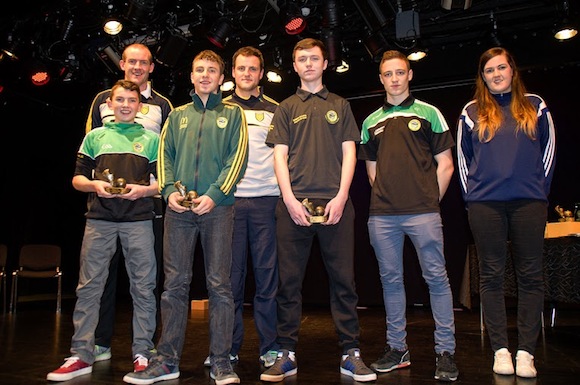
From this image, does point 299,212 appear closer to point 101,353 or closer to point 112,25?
point 101,353

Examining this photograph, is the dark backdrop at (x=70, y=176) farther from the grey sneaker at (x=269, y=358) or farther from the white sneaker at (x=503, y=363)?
the grey sneaker at (x=269, y=358)

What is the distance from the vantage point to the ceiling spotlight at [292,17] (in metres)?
5.48

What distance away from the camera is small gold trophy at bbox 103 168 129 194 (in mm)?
2711

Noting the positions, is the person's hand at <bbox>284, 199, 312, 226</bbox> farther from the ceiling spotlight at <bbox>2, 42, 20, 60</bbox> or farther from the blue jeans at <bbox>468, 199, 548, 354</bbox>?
the ceiling spotlight at <bbox>2, 42, 20, 60</bbox>

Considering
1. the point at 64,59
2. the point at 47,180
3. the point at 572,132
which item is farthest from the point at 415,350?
the point at 47,180

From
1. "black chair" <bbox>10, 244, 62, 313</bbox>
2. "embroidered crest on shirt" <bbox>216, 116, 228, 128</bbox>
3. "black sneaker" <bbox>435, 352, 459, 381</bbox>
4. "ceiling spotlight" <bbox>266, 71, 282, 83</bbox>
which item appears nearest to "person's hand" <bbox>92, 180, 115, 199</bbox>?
"embroidered crest on shirt" <bbox>216, 116, 228, 128</bbox>

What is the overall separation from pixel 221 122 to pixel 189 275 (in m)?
0.85

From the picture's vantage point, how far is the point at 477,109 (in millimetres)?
2891

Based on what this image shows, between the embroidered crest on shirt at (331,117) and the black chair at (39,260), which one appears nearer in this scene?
the embroidered crest on shirt at (331,117)

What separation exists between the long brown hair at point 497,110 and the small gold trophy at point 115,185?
201 centimetres

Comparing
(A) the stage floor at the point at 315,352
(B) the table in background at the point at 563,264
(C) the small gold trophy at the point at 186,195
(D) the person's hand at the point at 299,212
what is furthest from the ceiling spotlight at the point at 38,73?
(B) the table in background at the point at 563,264

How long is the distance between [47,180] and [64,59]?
270 centimetres

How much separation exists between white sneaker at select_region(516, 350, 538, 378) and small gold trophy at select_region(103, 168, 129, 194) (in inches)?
90.0

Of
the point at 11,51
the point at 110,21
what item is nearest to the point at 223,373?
the point at 110,21
